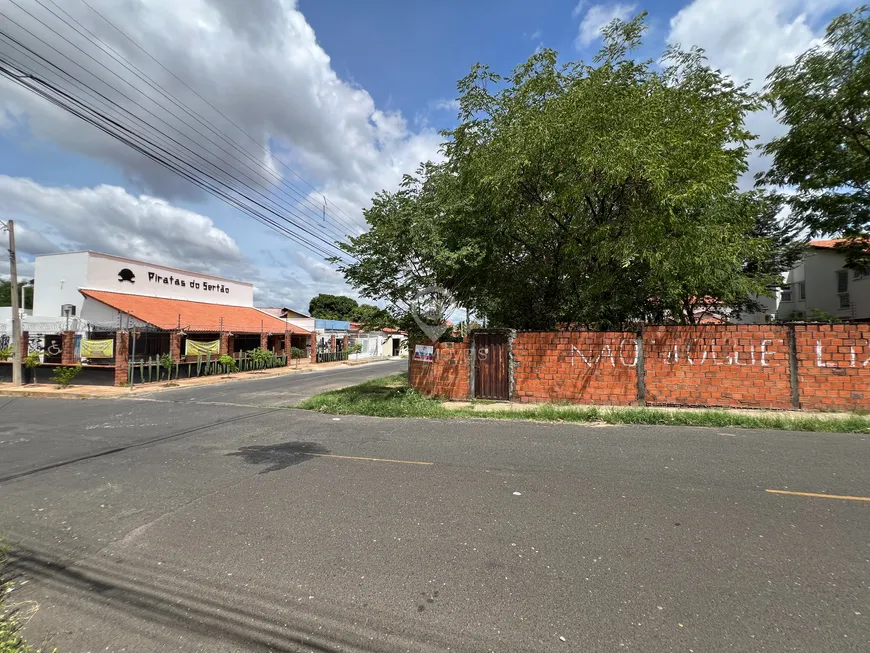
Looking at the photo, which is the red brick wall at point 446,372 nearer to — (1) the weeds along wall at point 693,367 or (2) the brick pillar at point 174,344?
(1) the weeds along wall at point 693,367

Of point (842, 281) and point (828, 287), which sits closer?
point (842, 281)

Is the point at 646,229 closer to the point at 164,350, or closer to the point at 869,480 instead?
the point at 869,480

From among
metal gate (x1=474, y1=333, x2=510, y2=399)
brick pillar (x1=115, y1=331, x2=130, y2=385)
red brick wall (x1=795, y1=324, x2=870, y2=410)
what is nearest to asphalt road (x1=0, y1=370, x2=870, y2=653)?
red brick wall (x1=795, y1=324, x2=870, y2=410)

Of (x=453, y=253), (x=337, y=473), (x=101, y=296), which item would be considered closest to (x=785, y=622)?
(x=337, y=473)

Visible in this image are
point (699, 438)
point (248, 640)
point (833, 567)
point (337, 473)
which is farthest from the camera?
point (699, 438)

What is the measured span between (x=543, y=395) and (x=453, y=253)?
14.1 feet

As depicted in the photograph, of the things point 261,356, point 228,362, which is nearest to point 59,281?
point 228,362

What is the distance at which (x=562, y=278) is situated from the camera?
12.5 meters

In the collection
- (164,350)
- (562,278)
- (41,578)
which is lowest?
(41,578)

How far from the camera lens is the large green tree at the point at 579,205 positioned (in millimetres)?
9516

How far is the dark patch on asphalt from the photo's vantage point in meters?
6.38

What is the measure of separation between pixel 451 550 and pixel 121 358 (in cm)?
1998

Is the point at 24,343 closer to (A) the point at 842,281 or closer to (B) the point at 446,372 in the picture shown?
(B) the point at 446,372

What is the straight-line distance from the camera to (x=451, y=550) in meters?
3.56
